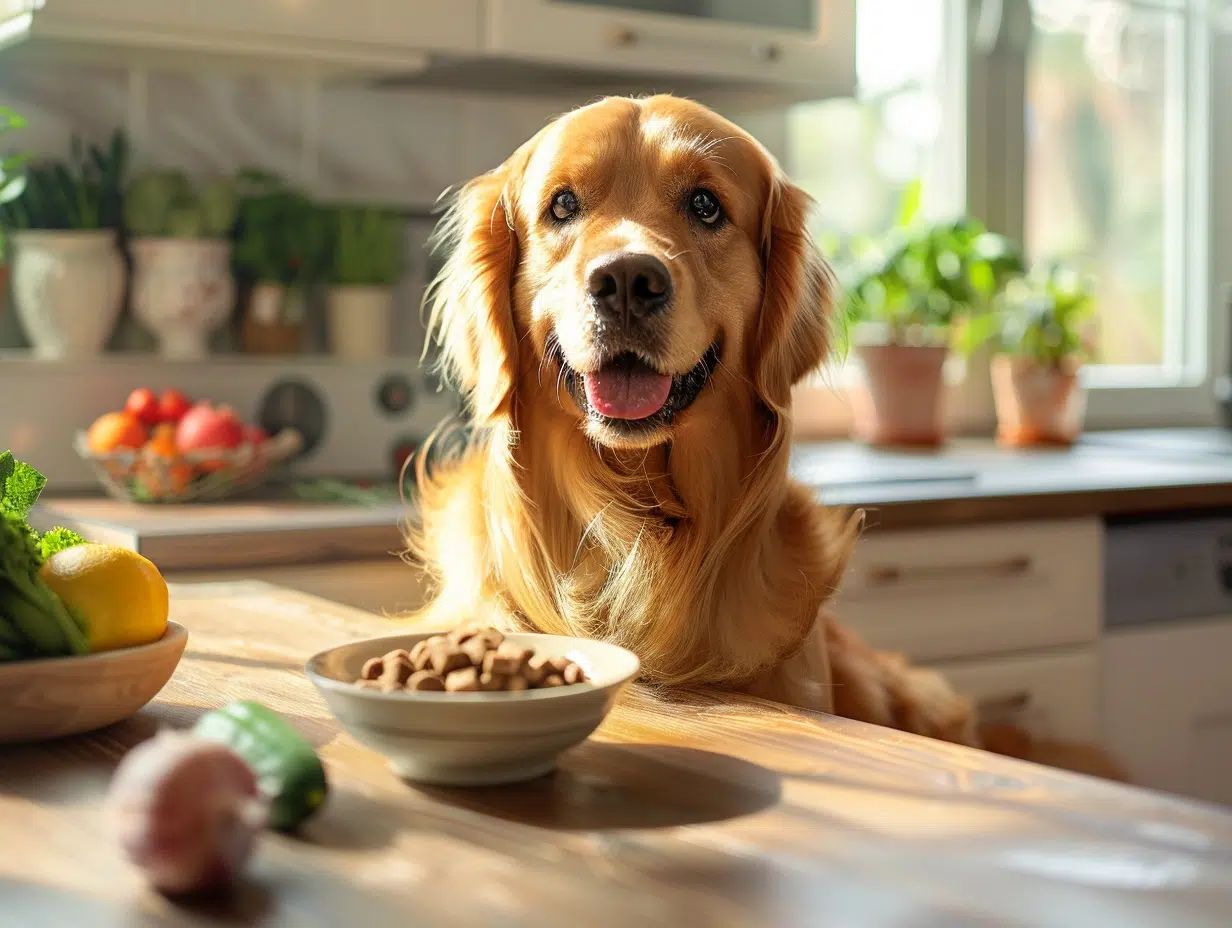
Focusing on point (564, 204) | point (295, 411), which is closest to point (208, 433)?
point (295, 411)

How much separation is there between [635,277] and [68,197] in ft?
4.55

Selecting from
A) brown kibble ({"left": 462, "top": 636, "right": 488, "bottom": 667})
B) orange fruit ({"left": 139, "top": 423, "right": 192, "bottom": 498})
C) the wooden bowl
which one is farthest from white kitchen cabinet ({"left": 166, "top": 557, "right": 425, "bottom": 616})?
brown kibble ({"left": 462, "top": 636, "right": 488, "bottom": 667})

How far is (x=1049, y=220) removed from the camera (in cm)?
369

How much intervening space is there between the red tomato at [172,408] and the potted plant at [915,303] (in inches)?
58.2

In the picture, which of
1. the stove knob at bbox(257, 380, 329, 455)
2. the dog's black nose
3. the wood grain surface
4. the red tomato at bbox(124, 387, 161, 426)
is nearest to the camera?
the dog's black nose

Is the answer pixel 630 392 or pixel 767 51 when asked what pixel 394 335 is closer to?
pixel 767 51

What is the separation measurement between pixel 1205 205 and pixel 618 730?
3.57 m

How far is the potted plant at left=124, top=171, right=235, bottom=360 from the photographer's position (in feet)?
7.69

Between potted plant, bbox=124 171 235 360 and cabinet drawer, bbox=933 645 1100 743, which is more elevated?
potted plant, bbox=124 171 235 360

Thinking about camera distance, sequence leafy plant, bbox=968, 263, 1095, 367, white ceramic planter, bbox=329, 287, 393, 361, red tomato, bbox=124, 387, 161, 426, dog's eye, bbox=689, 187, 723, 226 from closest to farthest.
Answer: dog's eye, bbox=689, 187, 723, 226 → red tomato, bbox=124, 387, 161, 426 → white ceramic planter, bbox=329, 287, 393, 361 → leafy plant, bbox=968, 263, 1095, 367

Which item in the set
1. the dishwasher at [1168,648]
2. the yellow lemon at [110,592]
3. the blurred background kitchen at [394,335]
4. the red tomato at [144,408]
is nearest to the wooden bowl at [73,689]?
the yellow lemon at [110,592]

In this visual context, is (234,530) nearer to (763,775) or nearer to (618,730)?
(618,730)

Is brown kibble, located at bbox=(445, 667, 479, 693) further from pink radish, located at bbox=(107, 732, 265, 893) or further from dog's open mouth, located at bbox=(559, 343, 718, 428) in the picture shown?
dog's open mouth, located at bbox=(559, 343, 718, 428)

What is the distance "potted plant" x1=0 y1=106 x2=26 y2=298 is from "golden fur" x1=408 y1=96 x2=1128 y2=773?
0.83 m
